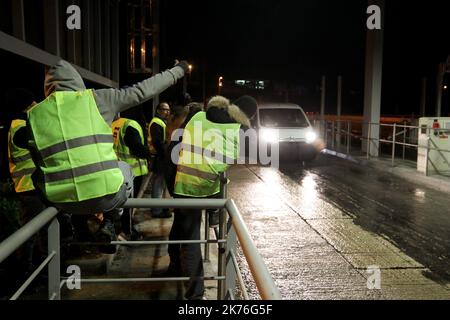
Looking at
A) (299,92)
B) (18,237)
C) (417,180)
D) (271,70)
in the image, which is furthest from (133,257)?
(299,92)

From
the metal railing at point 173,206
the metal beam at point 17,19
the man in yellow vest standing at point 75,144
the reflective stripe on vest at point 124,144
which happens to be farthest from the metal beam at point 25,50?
the metal railing at point 173,206

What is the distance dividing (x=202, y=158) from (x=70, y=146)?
200 centimetres

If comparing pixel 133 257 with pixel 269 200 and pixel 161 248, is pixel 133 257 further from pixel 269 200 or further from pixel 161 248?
pixel 269 200

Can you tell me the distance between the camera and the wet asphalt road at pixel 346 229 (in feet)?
18.3

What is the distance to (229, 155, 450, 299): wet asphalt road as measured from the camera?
18.3 ft

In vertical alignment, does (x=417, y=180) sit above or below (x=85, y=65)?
below

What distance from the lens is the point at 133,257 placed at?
6.10 m

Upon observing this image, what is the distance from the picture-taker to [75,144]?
2.72 m

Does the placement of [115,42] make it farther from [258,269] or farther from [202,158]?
[258,269]

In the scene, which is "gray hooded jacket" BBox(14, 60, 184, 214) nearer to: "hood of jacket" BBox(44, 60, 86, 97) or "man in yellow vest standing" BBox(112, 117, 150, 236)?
"hood of jacket" BBox(44, 60, 86, 97)

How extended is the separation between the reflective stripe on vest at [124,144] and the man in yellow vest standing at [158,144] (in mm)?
681

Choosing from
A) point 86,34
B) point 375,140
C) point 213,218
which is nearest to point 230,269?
point 213,218

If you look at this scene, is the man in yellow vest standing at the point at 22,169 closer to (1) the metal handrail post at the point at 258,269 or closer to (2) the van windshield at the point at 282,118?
(1) the metal handrail post at the point at 258,269

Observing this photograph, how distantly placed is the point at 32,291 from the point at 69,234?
805mm
